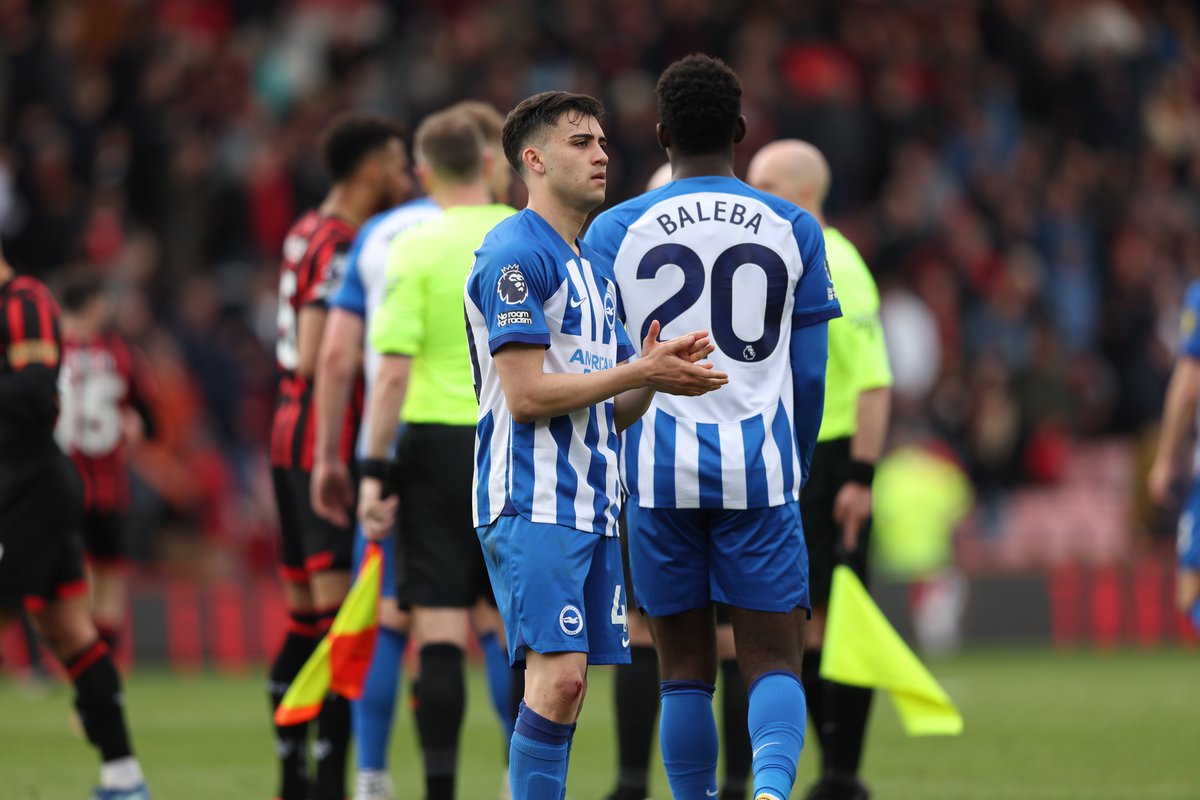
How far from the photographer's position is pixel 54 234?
17.0 m

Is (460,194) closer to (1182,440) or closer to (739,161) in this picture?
(1182,440)

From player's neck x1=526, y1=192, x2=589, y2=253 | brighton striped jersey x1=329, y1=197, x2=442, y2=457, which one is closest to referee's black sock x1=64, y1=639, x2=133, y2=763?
brighton striped jersey x1=329, y1=197, x2=442, y2=457

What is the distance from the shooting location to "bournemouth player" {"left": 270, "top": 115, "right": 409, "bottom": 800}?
7.58 m

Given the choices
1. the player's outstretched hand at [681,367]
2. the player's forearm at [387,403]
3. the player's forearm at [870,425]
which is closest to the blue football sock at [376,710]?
the player's forearm at [387,403]

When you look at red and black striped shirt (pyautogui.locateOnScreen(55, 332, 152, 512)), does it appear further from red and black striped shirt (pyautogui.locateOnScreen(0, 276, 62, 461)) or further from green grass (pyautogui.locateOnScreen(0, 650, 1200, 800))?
red and black striped shirt (pyautogui.locateOnScreen(0, 276, 62, 461))

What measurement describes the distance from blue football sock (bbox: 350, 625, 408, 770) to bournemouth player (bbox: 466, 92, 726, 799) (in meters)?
2.43

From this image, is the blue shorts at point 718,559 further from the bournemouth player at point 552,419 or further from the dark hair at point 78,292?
the dark hair at point 78,292

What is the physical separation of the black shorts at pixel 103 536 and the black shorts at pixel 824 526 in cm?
604

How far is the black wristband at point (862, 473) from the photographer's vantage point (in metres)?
7.53

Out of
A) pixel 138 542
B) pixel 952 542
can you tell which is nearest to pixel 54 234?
pixel 138 542

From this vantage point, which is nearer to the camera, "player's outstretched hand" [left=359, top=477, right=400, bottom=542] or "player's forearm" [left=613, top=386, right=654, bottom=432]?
"player's forearm" [left=613, top=386, right=654, bottom=432]

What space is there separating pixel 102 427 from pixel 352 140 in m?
4.98

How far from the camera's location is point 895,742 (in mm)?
10414

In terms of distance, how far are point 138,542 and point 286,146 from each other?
443 cm
